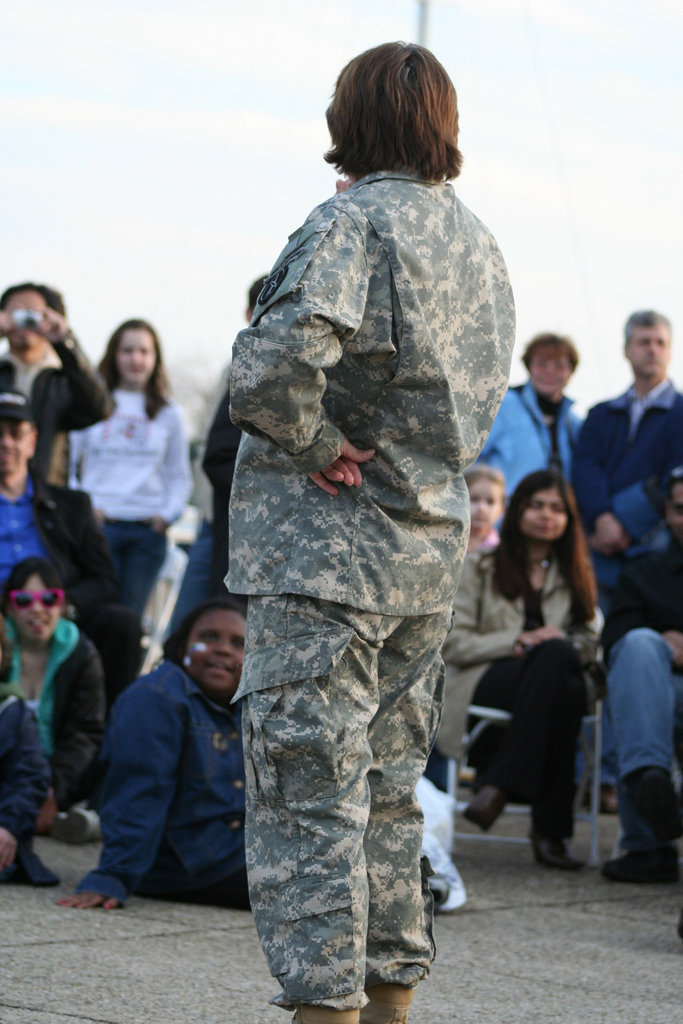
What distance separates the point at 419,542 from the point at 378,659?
0.24m

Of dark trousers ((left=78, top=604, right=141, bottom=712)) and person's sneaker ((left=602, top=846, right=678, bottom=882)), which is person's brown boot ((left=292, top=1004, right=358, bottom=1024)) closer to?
person's sneaker ((left=602, top=846, right=678, bottom=882))

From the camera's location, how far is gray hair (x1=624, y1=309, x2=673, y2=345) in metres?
7.18

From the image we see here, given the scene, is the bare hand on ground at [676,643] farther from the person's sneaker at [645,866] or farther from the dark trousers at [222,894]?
the dark trousers at [222,894]

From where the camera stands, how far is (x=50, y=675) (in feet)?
19.1

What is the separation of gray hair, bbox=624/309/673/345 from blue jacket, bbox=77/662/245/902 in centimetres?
353

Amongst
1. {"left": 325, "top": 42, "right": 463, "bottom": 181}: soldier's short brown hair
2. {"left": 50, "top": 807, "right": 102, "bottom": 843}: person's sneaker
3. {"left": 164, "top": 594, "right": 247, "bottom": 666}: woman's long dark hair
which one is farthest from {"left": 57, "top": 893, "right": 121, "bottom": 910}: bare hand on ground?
{"left": 325, "top": 42, "right": 463, "bottom": 181}: soldier's short brown hair

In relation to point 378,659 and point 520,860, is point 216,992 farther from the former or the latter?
point 520,860

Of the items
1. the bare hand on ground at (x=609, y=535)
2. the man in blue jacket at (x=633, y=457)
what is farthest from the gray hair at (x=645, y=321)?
the bare hand on ground at (x=609, y=535)

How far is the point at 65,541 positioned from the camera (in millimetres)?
6402

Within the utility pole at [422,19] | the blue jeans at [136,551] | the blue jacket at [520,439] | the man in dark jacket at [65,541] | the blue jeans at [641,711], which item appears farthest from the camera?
the utility pole at [422,19]

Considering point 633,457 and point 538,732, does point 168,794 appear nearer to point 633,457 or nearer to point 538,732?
point 538,732

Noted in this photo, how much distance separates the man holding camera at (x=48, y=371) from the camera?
6.49 metres

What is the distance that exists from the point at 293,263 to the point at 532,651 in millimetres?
3707

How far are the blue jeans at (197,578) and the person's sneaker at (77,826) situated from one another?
3.17 ft
